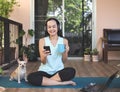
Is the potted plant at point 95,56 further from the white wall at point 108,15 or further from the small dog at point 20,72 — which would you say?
the small dog at point 20,72

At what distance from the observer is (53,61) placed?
4055mm

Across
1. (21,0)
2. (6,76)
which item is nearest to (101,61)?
(21,0)

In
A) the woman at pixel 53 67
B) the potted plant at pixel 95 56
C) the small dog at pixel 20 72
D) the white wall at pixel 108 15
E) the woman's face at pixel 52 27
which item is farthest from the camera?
the white wall at pixel 108 15

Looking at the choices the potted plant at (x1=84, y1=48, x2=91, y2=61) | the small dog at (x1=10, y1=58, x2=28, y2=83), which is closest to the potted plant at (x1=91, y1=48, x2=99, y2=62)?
the potted plant at (x1=84, y1=48, x2=91, y2=61)

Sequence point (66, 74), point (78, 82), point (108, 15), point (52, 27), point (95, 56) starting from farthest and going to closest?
point (108, 15), point (95, 56), point (78, 82), point (66, 74), point (52, 27)

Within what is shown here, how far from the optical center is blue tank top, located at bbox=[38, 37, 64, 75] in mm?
4017

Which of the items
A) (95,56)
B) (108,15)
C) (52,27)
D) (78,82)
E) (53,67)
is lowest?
(78,82)

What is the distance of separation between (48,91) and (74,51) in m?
4.21

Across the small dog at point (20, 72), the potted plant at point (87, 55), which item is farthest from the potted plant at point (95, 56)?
the small dog at point (20, 72)

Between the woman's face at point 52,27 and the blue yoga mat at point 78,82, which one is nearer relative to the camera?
the woman's face at point 52,27

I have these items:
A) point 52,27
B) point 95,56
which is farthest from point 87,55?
point 52,27

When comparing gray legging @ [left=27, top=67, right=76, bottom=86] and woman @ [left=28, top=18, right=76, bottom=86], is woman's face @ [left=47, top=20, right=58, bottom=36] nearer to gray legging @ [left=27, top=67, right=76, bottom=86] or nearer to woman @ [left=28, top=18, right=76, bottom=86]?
woman @ [left=28, top=18, right=76, bottom=86]

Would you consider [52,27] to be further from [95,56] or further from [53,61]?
[95,56]

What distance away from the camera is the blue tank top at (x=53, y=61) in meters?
4.02
